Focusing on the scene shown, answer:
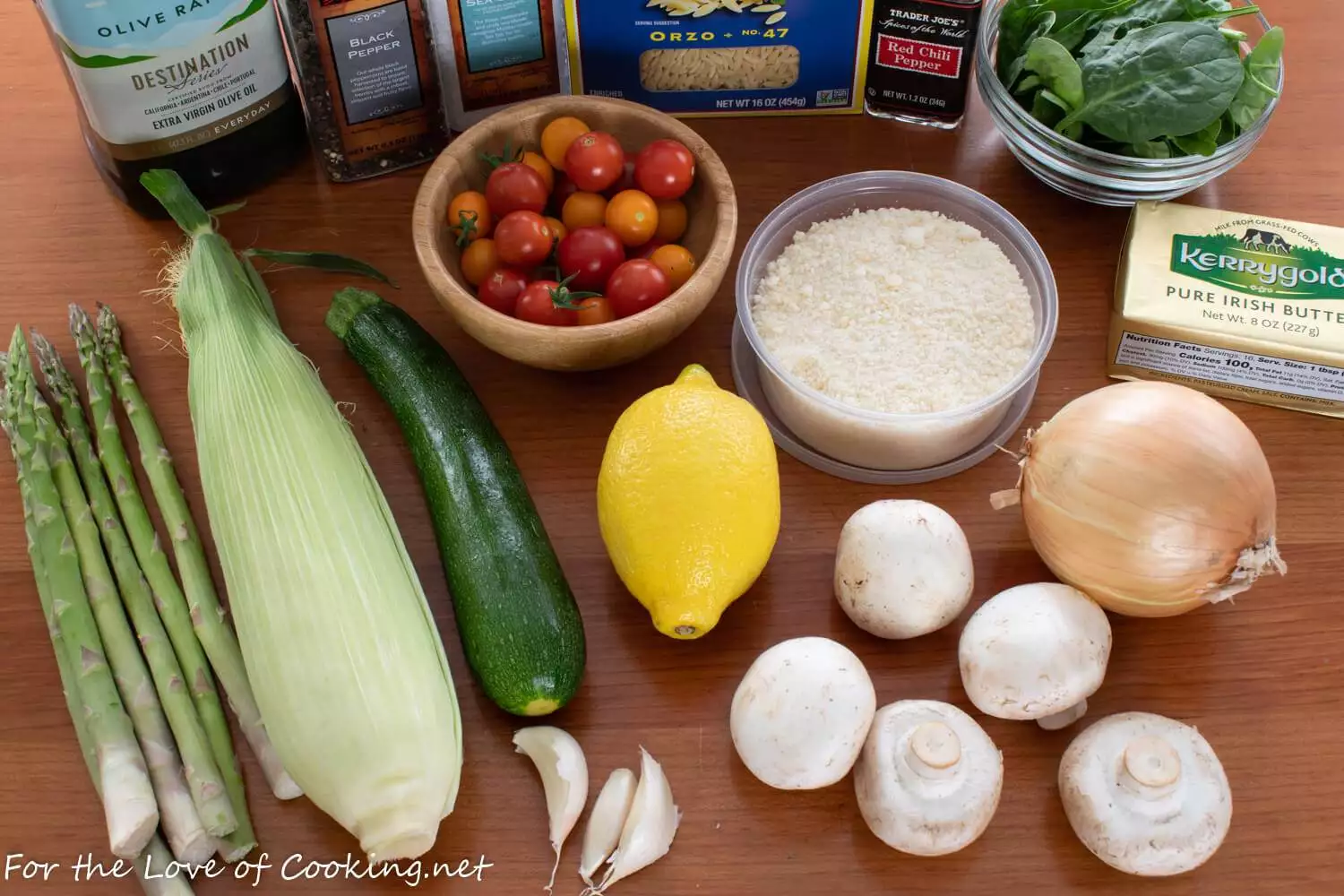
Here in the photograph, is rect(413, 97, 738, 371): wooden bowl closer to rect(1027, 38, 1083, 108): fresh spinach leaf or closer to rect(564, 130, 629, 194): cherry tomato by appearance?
rect(564, 130, 629, 194): cherry tomato

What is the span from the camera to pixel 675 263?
3.54ft

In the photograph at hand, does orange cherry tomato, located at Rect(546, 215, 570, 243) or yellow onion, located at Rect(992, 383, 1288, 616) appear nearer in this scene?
yellow onion, located at Rect(992, 383, 1288, 616)

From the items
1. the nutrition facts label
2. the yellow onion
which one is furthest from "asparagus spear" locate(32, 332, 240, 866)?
the nutrition facts label

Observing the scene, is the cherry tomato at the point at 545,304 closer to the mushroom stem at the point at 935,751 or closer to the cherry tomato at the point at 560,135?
the cherry tomato at the point at 560,135

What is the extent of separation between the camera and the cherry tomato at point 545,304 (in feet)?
3.41

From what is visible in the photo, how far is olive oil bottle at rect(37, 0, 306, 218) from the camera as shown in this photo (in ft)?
3.43

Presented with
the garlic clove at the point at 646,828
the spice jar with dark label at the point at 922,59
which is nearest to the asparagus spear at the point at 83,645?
the garlic clove at the point at 646,828

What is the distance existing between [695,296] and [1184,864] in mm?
562

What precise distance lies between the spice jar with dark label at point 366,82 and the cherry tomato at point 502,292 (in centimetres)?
25

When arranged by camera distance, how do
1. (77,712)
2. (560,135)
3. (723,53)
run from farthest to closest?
1. (723,53)
2. (560,135)
3. (77,712)

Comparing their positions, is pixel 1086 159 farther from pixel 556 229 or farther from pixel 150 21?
pixel 150 21

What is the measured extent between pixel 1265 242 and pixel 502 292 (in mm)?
703

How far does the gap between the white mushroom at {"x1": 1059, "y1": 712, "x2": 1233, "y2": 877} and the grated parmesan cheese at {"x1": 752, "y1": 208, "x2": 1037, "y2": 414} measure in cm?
31

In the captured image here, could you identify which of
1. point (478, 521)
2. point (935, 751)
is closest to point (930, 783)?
point (935, 751)
